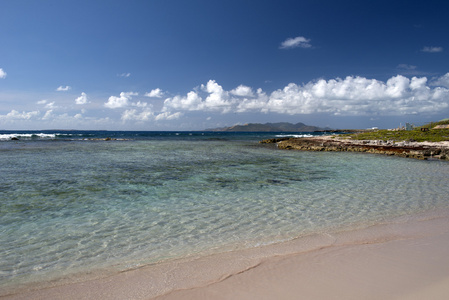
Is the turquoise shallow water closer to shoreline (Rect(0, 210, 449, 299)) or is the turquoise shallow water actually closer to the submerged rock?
shoreline (Rect(0, 210, 449, 299))

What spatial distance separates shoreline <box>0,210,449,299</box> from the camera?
4094 mm

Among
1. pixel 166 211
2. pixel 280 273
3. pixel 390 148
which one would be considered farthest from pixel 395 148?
pixel 280 273

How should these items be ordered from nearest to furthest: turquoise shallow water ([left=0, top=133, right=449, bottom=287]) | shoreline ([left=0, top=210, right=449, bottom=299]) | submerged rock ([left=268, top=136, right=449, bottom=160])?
shoreline ([left=0, top=210, right=449, bottom=299]), turquoise shallow water ([left=0, top=133, right=449, bottom=287]), submerged rock ([left=268, top=136, right=449, bottom=160])

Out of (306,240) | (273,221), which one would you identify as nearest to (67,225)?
(273,221)

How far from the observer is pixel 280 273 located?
4676 mm

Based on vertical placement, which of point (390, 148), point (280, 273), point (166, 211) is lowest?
point (280, 273)

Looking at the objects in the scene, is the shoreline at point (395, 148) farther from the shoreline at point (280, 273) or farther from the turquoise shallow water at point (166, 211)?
the shoreline at point (280, 273)

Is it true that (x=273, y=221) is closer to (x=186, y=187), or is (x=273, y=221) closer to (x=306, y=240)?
(x=306, y=240)

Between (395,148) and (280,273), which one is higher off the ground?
(395,148)

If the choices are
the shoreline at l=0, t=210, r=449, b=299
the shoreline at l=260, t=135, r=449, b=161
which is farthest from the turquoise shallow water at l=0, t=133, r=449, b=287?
the shoreline at l=260, t=135, r=449, b=161

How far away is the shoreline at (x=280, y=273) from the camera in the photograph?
409 cm

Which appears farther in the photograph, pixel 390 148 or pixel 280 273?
pixel 390 148

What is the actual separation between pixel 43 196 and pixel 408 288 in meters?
11.6

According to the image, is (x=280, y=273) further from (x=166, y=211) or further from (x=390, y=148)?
(x=390, y=148)
